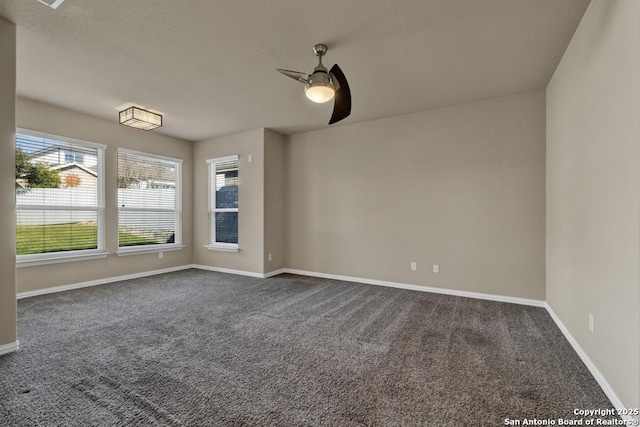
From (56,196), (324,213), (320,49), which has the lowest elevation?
(324,213)

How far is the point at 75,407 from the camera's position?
1.75 m

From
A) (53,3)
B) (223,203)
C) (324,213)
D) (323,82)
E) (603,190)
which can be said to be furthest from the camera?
(223,203)

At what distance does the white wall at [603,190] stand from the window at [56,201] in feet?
20.0

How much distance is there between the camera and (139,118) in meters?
4.11

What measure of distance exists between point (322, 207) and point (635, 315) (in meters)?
4.22

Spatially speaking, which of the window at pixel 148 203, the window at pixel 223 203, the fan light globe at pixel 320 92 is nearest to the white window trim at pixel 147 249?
the window at pixel 148 203

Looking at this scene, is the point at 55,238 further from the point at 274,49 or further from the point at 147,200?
the point at 274,49

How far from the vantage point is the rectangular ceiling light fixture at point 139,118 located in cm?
408

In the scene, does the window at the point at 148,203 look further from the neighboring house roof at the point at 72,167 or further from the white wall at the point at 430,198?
the white wall at the point at 430,198

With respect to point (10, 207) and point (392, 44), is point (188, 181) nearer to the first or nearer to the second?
point (10, 207)

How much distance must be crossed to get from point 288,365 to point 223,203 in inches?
169

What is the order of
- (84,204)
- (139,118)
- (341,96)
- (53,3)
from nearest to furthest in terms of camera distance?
(53,3), (341,96), (139,118), (84,204)

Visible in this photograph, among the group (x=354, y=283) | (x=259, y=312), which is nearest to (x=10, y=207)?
(x=259, y=312)

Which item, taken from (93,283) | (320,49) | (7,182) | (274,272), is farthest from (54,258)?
(320,49)
